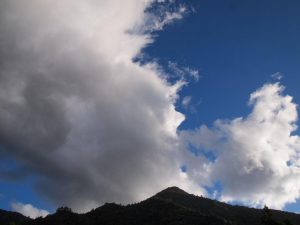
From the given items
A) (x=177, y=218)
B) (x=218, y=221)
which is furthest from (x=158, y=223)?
(x=218, y=221)

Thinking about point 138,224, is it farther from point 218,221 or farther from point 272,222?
point 272,222

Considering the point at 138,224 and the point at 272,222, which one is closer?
the point at 272,222

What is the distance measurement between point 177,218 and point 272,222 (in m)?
79.6

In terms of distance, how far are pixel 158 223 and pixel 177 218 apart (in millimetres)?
10690

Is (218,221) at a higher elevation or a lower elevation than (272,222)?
higher

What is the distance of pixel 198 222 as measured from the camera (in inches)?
7515

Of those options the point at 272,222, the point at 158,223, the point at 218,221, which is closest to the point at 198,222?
the point at 218,221

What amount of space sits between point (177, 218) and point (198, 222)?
43.0 feet

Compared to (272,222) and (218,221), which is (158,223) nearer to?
(218,221)

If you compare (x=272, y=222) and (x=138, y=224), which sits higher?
(x=138, y=224)

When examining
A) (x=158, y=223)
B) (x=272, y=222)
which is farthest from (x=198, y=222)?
(x=272, y=222)

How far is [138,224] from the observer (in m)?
200

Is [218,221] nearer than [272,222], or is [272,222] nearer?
[272,222]

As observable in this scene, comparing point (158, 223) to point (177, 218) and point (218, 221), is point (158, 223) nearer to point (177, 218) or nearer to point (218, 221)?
point (177, 218)
